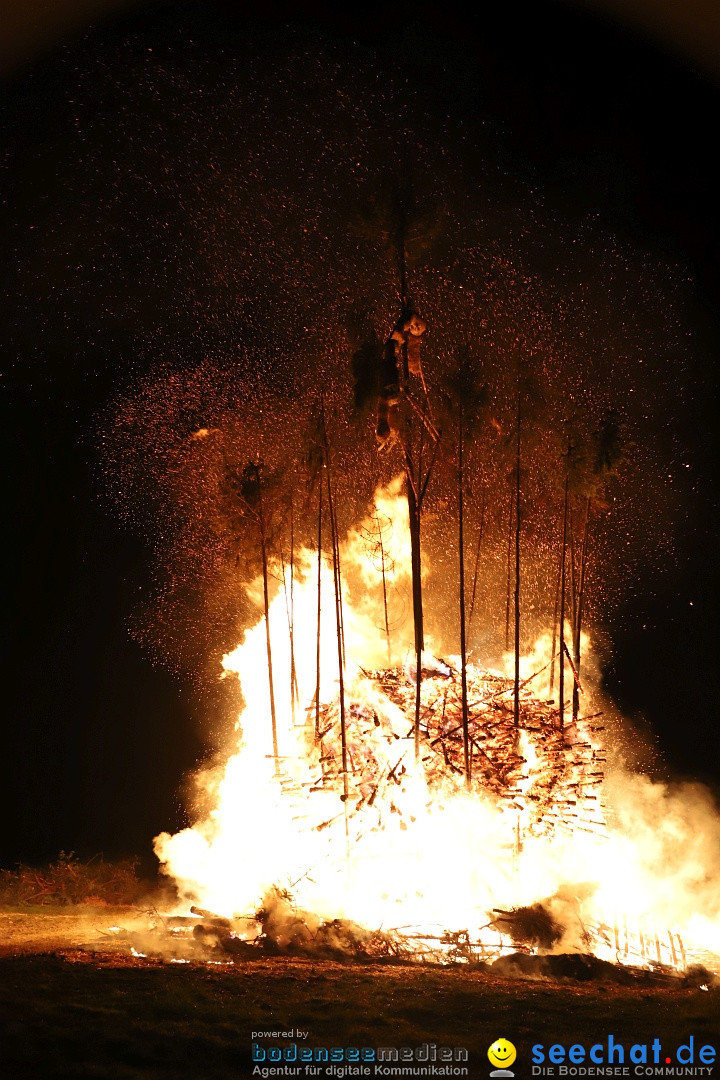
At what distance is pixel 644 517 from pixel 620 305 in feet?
11.5

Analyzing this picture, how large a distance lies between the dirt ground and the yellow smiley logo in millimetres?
59

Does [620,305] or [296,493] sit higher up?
[620,305]

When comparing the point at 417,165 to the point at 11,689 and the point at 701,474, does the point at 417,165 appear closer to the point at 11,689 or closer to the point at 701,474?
the point at 701,474

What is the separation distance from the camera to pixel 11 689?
13.2m

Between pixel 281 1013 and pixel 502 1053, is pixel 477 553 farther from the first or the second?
pixel 502 1053

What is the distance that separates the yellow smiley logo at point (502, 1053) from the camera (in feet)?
18.9

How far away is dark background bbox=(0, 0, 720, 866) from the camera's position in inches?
313

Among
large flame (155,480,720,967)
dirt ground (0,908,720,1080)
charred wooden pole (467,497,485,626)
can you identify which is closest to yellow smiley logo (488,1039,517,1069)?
dirt ground (0,908,720,1080)

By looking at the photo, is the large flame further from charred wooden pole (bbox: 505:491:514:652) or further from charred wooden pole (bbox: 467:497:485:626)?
charred wooden pole (bbox: 467:497:485:626)

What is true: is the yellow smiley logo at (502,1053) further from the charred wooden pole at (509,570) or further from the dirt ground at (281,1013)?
the charred wooden pole at (509,570)

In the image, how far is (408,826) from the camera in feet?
30.4

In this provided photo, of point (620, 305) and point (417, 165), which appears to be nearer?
point (417, 165)

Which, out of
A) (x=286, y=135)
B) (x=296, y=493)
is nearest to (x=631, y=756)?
(x=296, y=493)

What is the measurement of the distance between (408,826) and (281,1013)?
292 cm
